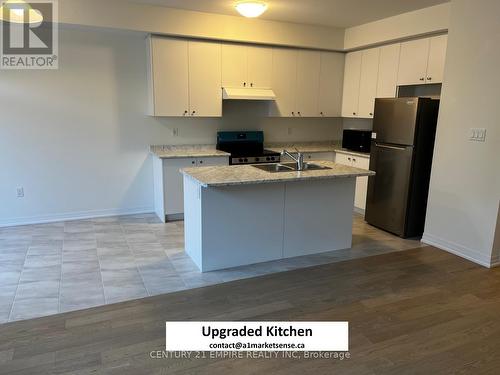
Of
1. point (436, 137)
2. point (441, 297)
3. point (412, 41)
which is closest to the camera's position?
point (441, 297)

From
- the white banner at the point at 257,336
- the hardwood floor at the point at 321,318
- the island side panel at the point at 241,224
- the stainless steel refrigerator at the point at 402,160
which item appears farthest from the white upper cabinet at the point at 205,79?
the white banner at the point at 257,336

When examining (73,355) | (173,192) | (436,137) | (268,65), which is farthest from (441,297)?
(268,65)

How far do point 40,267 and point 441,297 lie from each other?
3.41m

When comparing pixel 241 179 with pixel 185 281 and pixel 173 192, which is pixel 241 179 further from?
pixel 173 192

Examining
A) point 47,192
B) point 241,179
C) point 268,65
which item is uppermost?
point 268,65

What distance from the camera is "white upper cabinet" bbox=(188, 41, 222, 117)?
4660mm

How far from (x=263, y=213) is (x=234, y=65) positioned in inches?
96.1

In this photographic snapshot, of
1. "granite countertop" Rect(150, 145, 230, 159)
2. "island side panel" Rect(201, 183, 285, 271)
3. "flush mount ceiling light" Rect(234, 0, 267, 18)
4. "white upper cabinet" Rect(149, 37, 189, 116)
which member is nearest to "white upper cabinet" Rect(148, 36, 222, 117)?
"white upper cabinet" Rect(149, 37, 189, 116)

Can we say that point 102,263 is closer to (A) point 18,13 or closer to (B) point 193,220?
(B) point 193,220

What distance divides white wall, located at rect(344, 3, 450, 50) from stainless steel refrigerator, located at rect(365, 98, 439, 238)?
0.92m

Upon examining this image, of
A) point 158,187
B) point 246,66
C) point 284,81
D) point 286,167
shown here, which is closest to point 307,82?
point 284,81

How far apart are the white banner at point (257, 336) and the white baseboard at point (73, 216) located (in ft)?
9.46

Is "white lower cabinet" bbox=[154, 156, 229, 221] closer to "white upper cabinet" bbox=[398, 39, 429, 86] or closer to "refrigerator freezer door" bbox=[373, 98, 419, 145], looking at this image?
"refrigerator freezer door" bbox=[373, 98, 419, 145]

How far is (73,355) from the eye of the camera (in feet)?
6.85
